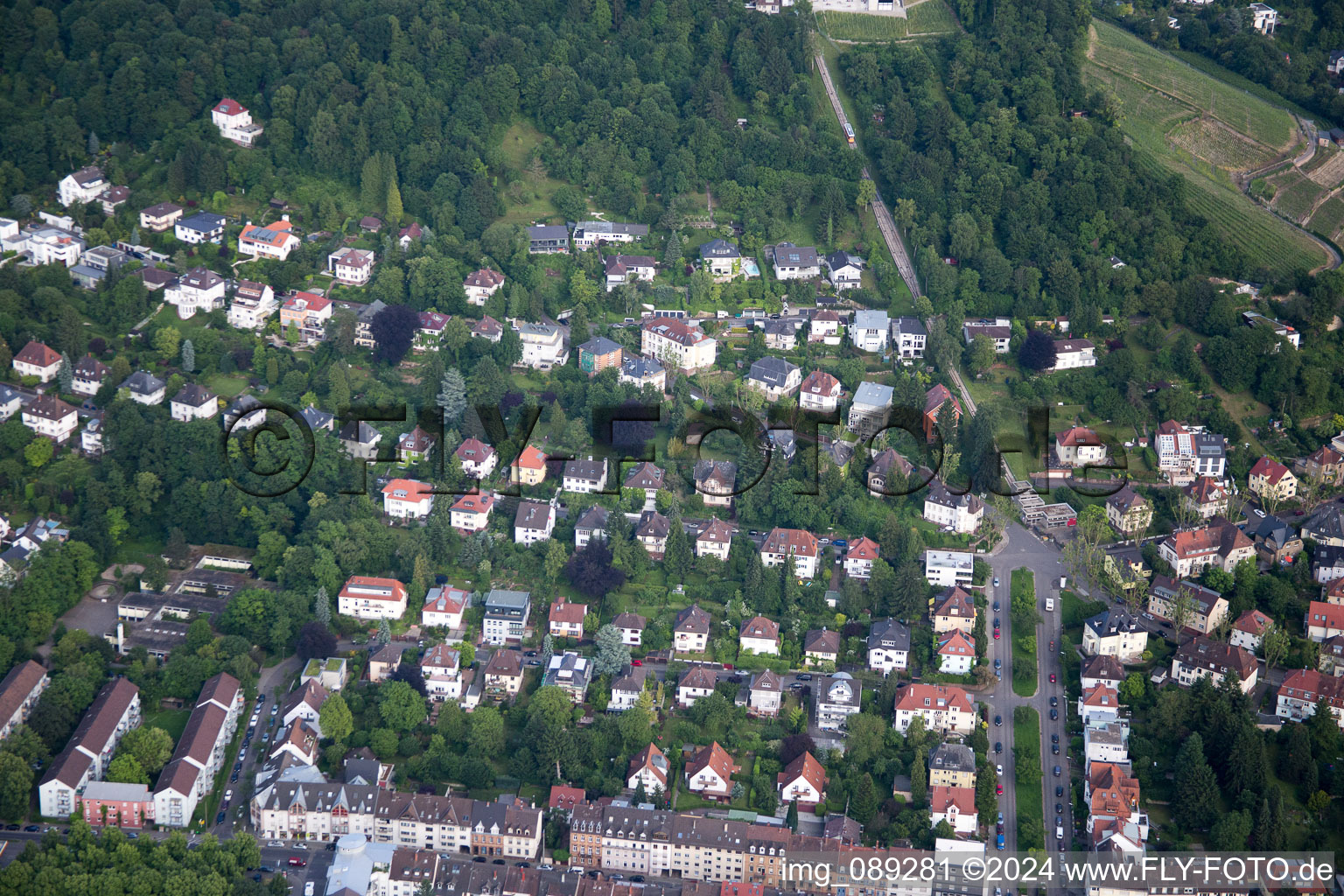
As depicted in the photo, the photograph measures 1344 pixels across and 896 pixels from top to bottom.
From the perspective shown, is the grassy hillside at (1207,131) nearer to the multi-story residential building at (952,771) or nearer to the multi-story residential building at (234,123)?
the multi-story residential building at (952,771)

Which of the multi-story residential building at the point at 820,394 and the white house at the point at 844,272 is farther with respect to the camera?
the white house at the point at 844,272

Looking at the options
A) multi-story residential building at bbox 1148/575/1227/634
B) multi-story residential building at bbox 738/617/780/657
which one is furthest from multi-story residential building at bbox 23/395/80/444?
multi-story residential building at bbox 1148/575/1227/634

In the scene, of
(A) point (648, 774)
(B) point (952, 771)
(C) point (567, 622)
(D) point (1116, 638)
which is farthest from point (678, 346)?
(B) point (952, 771)

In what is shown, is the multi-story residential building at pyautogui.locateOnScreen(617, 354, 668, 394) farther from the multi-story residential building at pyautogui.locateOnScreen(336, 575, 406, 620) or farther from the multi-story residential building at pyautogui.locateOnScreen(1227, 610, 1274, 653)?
the multi-story residential building at pyautogui.locateOnScreen(1227, 610, 1274, 653)

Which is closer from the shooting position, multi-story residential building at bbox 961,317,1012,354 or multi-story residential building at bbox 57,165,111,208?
multi-story residential building at bbox 961,317,1012,354

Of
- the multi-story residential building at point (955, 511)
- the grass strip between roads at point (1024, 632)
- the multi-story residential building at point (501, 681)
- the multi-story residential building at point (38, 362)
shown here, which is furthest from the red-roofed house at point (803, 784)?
the multi-story residential building at point (38, 362)
